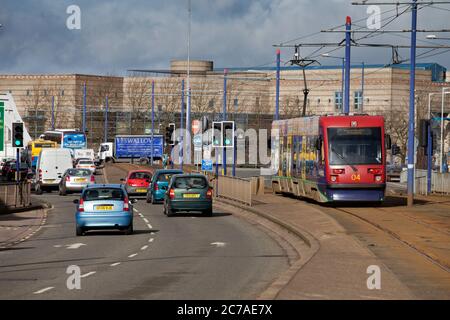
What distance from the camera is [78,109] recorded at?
132250mm

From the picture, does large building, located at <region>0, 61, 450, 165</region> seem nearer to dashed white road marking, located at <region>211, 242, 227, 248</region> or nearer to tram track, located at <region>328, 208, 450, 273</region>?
tram track, located at <region>328, 208, 450, 273</region>

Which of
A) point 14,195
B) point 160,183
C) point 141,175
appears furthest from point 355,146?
point 141,175

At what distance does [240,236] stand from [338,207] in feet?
35.7

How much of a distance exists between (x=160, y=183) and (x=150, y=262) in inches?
1072

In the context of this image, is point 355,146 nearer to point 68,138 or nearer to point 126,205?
point 126,205

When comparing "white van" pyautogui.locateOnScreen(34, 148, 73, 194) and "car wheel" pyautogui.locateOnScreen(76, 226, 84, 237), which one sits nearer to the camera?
"car wheel" pyautogui.locateOnScreen(76, 226, 84, 237)

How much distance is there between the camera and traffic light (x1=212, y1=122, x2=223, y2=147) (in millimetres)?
53188

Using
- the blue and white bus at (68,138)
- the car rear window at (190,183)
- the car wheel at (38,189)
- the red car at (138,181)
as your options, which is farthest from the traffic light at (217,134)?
the blue and white bus at (68,138)

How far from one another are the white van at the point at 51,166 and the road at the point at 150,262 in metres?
26.2

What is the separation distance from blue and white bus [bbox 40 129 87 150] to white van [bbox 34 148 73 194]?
42.4 meters

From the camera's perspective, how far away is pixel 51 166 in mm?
63938

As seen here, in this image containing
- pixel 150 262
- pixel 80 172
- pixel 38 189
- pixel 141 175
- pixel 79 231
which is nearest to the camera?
pixel 150 262

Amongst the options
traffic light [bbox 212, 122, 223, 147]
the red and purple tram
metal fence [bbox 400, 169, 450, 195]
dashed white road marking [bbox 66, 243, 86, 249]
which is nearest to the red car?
traffic light [bbox 212, 122, 223, 147]
